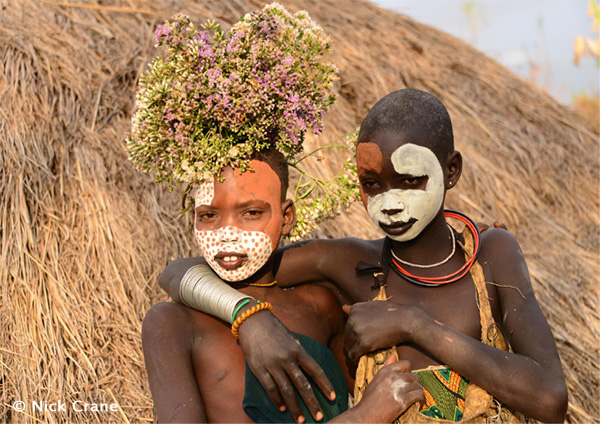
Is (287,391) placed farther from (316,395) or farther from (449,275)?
(449,275)

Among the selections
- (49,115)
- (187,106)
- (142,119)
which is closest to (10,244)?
(49,115)

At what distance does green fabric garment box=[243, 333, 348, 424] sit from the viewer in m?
2.17

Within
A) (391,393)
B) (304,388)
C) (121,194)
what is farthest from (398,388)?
(121,194)

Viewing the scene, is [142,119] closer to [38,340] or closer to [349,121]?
[38,340]

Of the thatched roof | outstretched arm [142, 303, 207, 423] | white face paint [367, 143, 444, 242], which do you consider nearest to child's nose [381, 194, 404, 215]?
white face paint [367, 143, 444, 242]

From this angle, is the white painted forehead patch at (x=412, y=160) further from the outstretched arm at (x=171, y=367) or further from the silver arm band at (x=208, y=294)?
the outstretched arm at (x=171, y=367)

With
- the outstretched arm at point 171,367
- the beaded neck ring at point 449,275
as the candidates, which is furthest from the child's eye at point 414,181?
the outstretched arm at point 171,367

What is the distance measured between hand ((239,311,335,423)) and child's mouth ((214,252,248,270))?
0.22 meters

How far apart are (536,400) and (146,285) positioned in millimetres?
2305

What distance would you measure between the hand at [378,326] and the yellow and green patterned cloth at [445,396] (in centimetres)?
20

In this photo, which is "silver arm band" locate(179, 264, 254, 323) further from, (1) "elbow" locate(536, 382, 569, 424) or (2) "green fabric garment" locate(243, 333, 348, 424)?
(1) "elbow" locate(536, 382, 569, 424)

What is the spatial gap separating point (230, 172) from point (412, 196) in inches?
27.1

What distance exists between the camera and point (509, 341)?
6.82 feet

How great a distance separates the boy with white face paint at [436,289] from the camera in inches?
76.7
